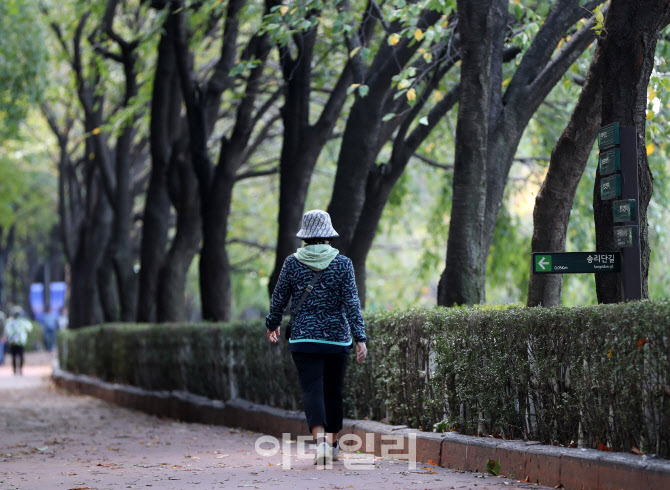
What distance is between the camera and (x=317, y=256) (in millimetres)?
8289

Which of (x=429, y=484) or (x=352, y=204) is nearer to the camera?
(x=429, y=484)

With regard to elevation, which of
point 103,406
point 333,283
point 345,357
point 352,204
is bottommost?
point 103,406

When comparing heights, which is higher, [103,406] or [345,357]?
[345,357]

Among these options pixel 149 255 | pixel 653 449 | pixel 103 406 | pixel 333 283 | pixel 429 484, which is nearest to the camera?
pixel 653 449

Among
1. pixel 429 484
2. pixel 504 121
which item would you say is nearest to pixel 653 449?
pixel 429 484

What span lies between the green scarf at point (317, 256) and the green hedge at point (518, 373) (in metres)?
1.02

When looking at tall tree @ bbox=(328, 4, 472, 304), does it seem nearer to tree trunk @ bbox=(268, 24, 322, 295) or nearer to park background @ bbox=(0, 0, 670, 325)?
park background @ bbox=(0, 0, 670, 325)

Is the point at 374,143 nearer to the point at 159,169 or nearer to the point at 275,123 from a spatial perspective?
the point at 159,169

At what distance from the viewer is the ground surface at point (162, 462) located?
7441 millimetres

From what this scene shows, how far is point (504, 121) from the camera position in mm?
10758

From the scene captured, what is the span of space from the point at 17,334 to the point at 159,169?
12396mm

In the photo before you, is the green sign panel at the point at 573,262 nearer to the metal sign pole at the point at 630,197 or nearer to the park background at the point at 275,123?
the metal sign pole at the point at 630,197

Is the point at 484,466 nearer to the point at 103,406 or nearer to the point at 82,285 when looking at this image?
the point at 103,406

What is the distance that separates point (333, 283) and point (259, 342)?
432cm
